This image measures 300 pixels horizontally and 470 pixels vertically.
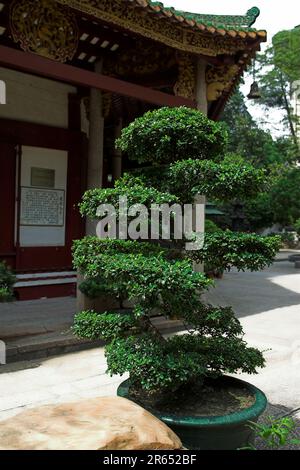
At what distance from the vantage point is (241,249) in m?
3.15

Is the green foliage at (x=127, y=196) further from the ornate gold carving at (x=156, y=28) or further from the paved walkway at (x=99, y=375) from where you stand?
the ornate gold carving at (x=156, y=28)

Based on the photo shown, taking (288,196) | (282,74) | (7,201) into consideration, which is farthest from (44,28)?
(282,74)

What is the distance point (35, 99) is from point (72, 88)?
793 mm

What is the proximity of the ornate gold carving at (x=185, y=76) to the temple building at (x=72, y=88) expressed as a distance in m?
0.01

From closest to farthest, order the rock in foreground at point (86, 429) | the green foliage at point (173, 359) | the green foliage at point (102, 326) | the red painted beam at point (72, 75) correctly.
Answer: the rock in foreground at point (86, 429)
the green foliage at point (173, 359)
the green foliage at point (102, 326)
the red painted beam at point (72, 75)

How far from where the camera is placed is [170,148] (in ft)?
11.0

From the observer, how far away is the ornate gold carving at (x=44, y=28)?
556 cm

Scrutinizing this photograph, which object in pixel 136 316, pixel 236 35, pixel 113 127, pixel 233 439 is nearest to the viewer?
pixel 233 439

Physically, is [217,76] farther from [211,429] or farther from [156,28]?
[211,429]

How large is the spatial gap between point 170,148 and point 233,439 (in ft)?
6.38

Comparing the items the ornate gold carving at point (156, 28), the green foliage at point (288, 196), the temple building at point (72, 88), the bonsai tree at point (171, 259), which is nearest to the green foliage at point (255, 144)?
the green foliage at point (288, 196)

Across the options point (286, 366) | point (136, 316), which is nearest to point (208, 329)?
point (136, 316)

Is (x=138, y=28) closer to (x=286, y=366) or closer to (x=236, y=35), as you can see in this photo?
(x=236, y=35)
